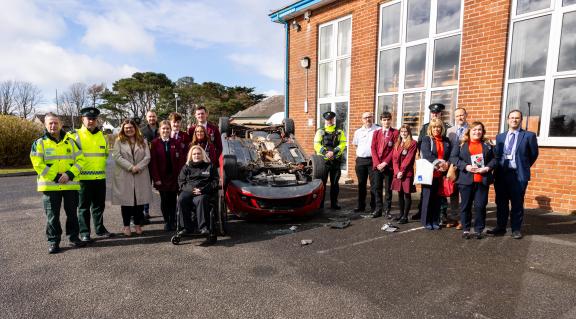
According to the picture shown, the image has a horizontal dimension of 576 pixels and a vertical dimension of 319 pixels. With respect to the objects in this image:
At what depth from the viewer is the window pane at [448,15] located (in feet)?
22.8

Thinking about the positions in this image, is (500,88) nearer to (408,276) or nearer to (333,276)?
(408,276)

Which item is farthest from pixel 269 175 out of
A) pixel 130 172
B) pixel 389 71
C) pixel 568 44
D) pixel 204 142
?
pixel 568 44

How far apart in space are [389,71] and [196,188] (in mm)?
6015

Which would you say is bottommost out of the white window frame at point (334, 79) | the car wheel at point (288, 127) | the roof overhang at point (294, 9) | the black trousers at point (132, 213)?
the black trousers at point (132, 213)

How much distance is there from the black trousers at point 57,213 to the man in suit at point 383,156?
14.6ft

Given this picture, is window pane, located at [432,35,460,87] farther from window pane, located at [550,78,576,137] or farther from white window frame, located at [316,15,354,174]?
white window frame, located at [316,15,354,174]

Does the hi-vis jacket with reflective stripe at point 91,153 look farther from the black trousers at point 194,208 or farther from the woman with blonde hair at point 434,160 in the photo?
the woman with blonde hair at point 434,160

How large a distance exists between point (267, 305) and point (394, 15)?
766cm

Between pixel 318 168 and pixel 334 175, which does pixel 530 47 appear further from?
pixel 318 168

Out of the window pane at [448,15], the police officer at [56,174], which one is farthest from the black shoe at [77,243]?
the window pane at [448,15]

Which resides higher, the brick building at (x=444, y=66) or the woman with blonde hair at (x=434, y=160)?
the brick building at (x=444, y=66)

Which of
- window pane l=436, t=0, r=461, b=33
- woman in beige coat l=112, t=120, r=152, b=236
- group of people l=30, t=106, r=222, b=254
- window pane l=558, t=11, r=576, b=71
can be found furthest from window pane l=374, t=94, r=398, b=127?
woman in beige coat l=112, t=120, r=152, b=236

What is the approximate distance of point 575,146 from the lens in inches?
217

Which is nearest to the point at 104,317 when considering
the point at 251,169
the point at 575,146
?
the point at 251,169
